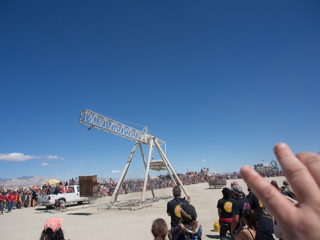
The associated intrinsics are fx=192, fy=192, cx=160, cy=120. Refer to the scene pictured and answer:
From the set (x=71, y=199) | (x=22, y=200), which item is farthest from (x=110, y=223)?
(x=22, y=200)

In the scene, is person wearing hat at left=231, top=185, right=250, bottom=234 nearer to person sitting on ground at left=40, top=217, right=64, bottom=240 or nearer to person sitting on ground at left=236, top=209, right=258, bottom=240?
person sitting on ground at left=236, top=209, right=258, bottom=240

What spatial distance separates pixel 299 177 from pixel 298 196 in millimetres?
90

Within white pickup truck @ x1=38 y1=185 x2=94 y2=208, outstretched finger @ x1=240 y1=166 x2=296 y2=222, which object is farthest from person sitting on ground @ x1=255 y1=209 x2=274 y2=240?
white pickup truck @ x1=38 y1=185 x2=94 y2=208

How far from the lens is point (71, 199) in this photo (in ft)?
55.0

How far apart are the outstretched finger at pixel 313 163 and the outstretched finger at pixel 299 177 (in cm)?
2

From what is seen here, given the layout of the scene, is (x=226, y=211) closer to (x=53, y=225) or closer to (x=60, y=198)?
(x=53, y=225)

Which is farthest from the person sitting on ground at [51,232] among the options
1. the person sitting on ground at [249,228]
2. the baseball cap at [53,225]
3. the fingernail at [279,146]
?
the fingernail at [279,146]

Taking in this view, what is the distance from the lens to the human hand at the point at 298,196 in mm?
738

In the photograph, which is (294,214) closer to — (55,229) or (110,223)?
(55,229)

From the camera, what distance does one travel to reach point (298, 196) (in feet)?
2.53

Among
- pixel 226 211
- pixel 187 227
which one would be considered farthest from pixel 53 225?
pixel 226 211

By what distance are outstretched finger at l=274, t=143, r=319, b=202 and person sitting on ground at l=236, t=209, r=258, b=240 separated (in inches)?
103

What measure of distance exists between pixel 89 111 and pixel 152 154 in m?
5.95

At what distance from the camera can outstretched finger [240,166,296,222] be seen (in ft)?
2.56
